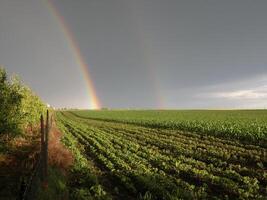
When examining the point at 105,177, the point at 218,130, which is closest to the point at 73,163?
the point at 105,177

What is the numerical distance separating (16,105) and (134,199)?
47.4 ft

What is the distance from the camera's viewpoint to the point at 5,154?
1850 cm

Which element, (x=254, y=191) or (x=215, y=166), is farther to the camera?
(x=215, y=166)

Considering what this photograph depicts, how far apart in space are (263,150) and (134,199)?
43.4ft

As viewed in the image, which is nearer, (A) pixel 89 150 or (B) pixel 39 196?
(B) pixel 39 196

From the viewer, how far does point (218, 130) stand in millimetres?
32344

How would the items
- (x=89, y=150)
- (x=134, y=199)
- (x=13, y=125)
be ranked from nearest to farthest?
(x=134, y=199) < (x=13, y=125) < (x=89, y=150)

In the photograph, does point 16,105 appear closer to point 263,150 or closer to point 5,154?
point 5,154

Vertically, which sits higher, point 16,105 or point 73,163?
point 16,105

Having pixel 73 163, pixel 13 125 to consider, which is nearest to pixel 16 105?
pixel 13 125

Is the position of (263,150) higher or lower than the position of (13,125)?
lower

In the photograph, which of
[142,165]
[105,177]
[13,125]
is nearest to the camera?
[105,177]

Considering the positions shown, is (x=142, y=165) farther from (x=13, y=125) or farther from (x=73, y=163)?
(x=13, y=125)

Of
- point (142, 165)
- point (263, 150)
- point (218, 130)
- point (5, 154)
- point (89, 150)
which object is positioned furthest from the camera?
point (218, 130)
